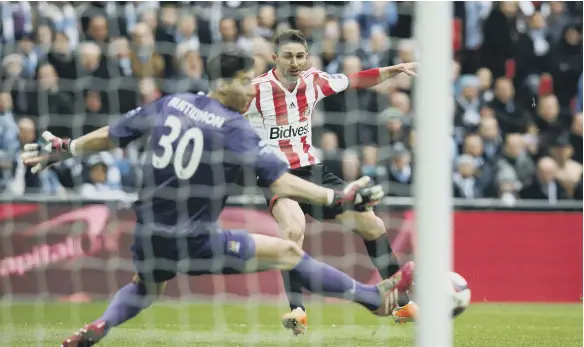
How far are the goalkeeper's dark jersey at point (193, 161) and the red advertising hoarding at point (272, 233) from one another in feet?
15.8

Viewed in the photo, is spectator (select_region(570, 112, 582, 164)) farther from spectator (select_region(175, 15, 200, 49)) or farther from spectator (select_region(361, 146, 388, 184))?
spectator (select_region(175, 15, 200, 49))

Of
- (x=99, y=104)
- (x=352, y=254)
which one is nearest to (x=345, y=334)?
(x=352, y=254)

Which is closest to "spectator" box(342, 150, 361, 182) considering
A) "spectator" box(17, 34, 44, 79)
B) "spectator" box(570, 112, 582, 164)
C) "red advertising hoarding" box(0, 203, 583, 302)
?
"red advertising hoarding" box(0, 203, 583, 302)

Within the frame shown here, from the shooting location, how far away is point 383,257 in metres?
8.07

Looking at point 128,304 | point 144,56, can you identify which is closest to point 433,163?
point 128,304

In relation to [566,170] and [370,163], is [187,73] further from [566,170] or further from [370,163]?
[566,170]

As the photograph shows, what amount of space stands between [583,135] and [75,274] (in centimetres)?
547

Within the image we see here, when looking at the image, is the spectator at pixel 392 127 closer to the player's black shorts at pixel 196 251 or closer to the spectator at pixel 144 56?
the spectator at pixel 144 56

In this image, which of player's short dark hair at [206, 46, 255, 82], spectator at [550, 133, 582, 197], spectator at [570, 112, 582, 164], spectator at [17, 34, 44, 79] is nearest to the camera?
player's short dark hair at [206, 46, 255, 82]

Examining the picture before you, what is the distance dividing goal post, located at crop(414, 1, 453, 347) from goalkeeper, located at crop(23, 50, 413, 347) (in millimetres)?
1232

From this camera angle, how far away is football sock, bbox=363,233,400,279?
801cm

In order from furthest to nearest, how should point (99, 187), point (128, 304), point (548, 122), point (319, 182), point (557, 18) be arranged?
point (557, 18) < point (548, 122) < point (99, 187) < point (319, 182) < point (128, 304)

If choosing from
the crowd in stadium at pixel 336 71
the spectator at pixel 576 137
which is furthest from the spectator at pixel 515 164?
the spectator at pixel 576 137

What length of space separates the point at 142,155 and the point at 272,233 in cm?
147
